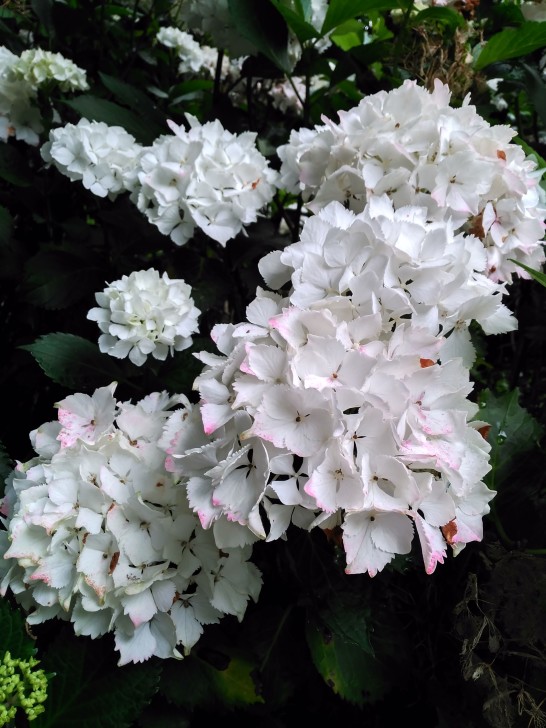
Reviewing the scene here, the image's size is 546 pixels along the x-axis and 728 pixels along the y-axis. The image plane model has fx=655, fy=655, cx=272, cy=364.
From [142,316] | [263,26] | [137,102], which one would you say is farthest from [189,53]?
[142,316]

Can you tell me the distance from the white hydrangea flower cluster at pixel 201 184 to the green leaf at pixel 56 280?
0.73 ft

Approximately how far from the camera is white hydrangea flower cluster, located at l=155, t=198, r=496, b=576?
0.51 m

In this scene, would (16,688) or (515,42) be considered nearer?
(16,688)

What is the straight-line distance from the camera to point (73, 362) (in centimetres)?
84

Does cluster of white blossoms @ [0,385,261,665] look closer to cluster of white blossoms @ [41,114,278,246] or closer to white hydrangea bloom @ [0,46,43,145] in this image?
cluster of white blossoms @ [41,114,278,246]

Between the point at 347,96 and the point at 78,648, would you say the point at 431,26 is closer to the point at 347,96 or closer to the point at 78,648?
the point at 347,96

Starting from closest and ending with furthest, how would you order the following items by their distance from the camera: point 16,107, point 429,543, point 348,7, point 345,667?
point 429,543 → point 345,667 → point 348,7 → point 16,107

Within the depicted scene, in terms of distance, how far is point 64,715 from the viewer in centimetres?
64

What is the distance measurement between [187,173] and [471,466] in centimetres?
53

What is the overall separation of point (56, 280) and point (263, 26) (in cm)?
50

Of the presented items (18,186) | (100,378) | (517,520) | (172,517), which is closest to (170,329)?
(100,378)

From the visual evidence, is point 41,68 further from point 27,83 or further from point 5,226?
point 5,226

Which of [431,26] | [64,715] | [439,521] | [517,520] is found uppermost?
[431,26]

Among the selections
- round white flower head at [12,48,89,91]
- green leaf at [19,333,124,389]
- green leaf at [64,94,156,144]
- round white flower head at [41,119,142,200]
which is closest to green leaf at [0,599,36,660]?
green leaf at [19,333,124,389]
